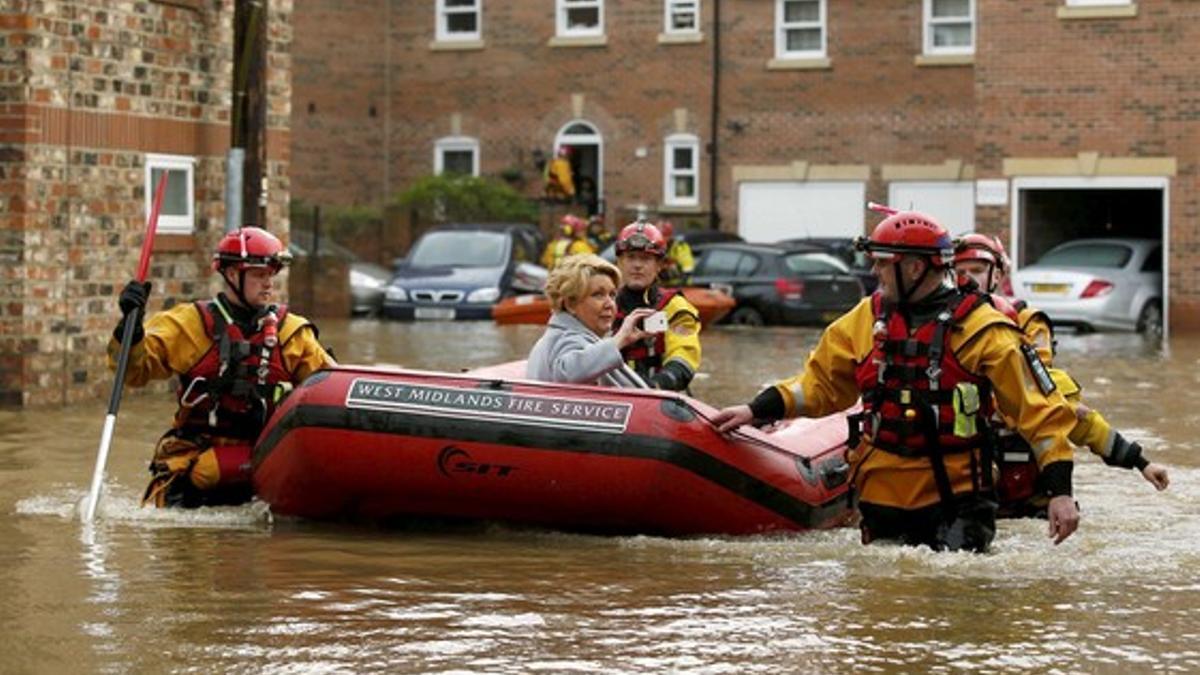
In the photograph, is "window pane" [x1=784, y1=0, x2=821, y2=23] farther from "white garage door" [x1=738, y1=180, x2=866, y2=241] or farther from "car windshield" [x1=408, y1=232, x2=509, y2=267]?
"car windshield" [x1=408, y1=232, x2=509, y2=267]

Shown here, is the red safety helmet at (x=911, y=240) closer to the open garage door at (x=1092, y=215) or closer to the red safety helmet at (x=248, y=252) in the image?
the red safety helmet at (x=248, y=252)

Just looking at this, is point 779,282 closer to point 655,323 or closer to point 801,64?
point 801,64

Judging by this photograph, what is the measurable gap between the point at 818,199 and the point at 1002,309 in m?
30.3

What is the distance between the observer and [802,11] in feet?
135

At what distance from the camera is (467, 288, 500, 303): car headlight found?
111 feet

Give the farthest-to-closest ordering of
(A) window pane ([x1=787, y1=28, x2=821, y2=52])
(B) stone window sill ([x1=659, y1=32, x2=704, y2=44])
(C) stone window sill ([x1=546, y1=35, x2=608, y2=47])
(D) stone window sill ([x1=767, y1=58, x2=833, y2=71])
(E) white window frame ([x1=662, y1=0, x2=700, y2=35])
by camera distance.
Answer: (C) stone window sill ([x1=546, y1=35, x2=608, y2=47])
(E) white window frame ([x1=662, y1=0, x2=700, y2=35])
(B) stone window sill ([x1=659, y1=32, x2=704, y2=44])
(A) window pane ([x1=787, y1=28, x2=821, y2=52])
(D) stone window sill ([x1=767, y1=58, x2=833, y2=71])

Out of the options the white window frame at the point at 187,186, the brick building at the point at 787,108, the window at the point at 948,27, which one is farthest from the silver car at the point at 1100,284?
the white window frame at the point at 187,186

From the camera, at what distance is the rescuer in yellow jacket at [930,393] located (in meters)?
9.45

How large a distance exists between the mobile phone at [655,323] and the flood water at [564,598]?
99 centimetres

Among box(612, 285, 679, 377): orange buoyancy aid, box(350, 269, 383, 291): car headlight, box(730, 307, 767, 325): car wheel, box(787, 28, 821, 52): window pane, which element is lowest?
box(730, 307, 767, 325): car wheel

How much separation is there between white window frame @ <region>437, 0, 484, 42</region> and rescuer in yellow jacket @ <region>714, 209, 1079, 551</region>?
114 feet

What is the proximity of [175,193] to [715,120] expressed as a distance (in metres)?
22.2

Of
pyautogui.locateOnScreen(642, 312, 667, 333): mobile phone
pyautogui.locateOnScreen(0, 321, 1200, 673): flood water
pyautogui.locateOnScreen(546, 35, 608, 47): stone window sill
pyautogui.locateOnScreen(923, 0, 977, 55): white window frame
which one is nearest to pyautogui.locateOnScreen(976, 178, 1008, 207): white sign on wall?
pyautogui.locateOnScreen(923, 0, 977, 55): white window frame

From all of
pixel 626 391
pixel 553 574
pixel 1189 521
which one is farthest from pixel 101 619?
pixel 1189 521
